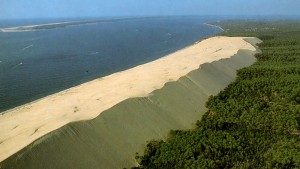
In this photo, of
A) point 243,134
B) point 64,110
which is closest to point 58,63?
point 64,110

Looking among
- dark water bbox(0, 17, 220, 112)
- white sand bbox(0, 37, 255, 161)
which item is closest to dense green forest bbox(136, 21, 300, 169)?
white sand bbox(0, 37, 255, 161)

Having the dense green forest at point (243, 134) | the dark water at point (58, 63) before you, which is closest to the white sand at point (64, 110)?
the dense green forest at point (243, 134)

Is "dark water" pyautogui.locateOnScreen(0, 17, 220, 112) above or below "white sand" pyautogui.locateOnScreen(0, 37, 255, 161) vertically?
below

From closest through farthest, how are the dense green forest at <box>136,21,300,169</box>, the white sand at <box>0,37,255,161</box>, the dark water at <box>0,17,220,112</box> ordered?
the dense green forest at <box>136,21,300,169</box>, the white sand at <box>0,37,255,161</box>, the dark water at <box>0,17,220,112</box>

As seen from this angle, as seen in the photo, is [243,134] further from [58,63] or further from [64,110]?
[58,63]

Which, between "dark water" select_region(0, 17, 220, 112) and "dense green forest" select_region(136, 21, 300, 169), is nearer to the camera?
"dense green forest" select_region(136, 21, 300, 169)

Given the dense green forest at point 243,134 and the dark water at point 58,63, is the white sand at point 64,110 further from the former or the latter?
the dark water at point 58,63

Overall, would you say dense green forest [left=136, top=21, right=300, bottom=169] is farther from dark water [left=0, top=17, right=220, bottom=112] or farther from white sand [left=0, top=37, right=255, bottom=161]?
dark water [left=0, top=17, right=220, bottom=112]

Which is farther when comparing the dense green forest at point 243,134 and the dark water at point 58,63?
the dark water at point 58,63

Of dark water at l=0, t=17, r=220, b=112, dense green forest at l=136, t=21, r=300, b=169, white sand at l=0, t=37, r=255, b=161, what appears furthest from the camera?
dark water at l=0, t=17, r=220, b=112
